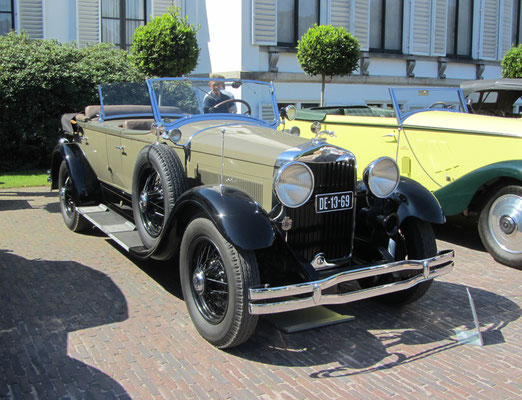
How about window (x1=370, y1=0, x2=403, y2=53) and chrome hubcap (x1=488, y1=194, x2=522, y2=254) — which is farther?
window (x1=370, y1=0, x2=403, y2=53)

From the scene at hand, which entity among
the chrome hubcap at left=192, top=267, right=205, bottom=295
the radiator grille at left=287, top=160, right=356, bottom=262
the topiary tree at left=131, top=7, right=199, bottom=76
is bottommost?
the chrome hubcap at left=192, top=267, right=205, bottom=295

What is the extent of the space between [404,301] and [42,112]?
8.88 metres

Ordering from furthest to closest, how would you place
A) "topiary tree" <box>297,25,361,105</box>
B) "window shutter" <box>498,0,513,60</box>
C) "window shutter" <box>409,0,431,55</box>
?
"window shutter" <box>498,0,513,60</box> → "window shutter" <box>409,0,431,55</box> → "topiary tree" <box>297,25,361,105</box>

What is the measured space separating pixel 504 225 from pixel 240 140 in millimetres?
3075

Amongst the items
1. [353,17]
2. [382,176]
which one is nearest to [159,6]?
[353,17]

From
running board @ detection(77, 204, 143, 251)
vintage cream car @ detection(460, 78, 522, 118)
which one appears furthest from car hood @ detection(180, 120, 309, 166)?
vintage cream car @ detection(460, 78, 522, 118)

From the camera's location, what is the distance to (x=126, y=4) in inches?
545

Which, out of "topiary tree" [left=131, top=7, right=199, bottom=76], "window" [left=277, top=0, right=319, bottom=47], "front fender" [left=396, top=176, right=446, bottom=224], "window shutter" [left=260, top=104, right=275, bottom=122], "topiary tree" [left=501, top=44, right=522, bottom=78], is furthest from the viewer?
"window" [left=277, top=0, right=319, bottom=47]

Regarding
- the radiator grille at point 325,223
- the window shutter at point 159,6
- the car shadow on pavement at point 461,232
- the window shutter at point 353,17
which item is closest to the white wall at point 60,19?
the window shutter at point 159,6

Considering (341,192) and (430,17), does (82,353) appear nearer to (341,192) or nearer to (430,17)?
(341,192)

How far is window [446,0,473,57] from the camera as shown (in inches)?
675

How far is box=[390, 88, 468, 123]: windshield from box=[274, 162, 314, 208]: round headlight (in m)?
3.57

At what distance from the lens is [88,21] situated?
13.2m

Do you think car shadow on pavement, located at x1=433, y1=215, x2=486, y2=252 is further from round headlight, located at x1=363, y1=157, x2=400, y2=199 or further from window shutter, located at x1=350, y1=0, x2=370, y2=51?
window shutter, located at x1=350, y1=0, x2=370, y2=51
